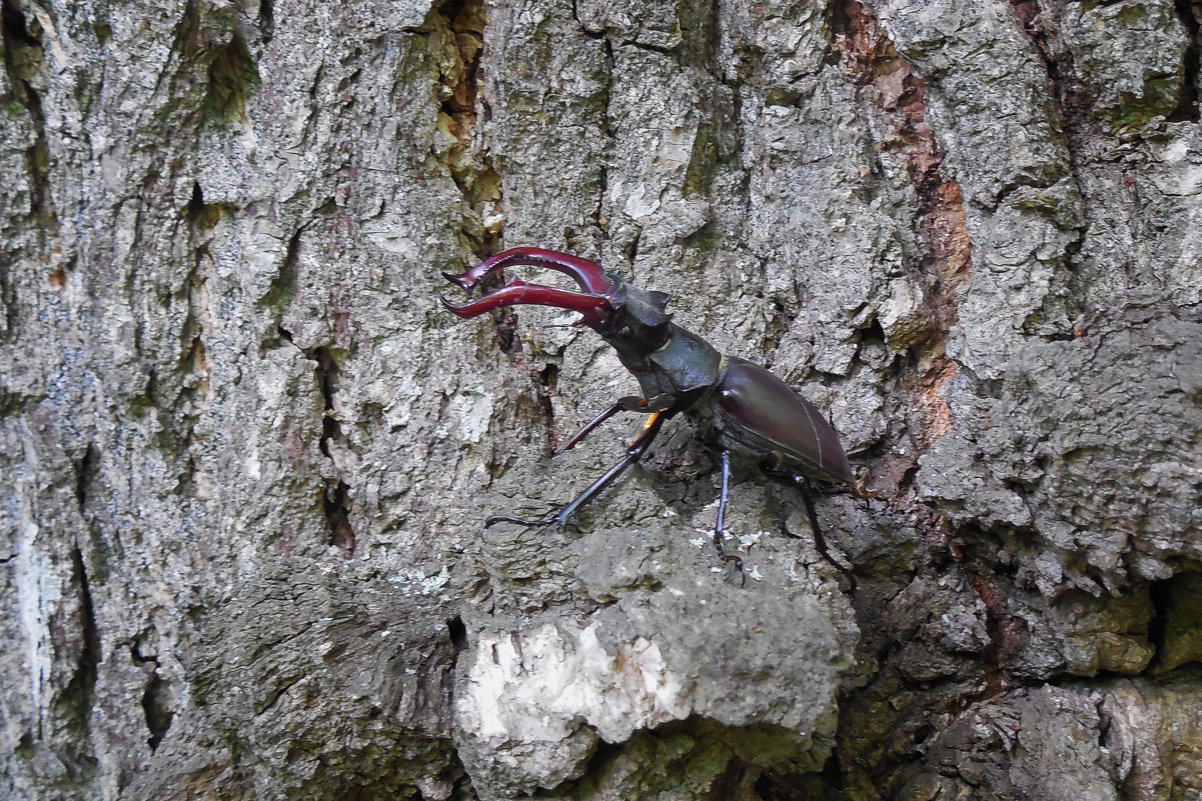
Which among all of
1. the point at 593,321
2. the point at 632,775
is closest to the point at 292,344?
the point at 593,321

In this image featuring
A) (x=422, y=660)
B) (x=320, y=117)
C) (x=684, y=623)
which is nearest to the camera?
(x=684, y=623)

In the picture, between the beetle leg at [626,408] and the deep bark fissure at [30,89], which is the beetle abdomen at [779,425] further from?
the deep bark fissure at [30,89]

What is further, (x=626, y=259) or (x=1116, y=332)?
(x=626, y=259)

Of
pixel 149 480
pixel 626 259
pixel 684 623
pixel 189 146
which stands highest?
pixel 189 146

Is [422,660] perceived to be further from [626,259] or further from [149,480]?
[626,259]

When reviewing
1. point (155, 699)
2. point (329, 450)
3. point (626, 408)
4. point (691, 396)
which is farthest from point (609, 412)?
point (155, 699)

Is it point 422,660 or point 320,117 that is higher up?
point 320,117

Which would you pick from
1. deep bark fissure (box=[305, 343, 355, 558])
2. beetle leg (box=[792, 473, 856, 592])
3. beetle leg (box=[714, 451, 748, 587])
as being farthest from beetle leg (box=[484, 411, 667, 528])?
deep bark fissure (box=[305, 343, 355, 558])

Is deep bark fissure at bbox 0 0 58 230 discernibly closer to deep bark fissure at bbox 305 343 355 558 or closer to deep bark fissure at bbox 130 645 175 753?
deep bark fissure at bbox 305 343 355 558
